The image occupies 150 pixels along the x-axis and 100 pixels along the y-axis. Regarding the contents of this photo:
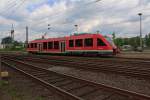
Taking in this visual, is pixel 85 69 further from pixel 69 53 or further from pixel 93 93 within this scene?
pixel 69 53

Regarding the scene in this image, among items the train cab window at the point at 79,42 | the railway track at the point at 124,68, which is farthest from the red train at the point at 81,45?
the railway track at the point at 124,68

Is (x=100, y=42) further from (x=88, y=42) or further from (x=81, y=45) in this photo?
(x=81, y=45)

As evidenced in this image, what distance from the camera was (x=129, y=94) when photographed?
7258 millimetres

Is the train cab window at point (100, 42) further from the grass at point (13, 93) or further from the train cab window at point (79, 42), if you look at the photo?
the grass at point (13, 93)

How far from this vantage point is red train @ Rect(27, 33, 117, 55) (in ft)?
82.4

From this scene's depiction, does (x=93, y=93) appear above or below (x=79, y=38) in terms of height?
below

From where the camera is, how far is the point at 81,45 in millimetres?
27781

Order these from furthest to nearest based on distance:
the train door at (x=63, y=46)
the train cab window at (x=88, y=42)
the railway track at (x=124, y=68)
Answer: the train door at (x=63, y=46) → the train cab window at (x=88, y=42) → the railway track at (x=124, y=68)

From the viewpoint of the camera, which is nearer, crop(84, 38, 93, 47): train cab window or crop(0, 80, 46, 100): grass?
crop(0, 80, 46, 100): grass

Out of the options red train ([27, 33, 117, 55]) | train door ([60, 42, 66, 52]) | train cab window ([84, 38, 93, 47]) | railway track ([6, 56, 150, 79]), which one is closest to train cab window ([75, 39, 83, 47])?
red train ([27, 33, 117, 55])

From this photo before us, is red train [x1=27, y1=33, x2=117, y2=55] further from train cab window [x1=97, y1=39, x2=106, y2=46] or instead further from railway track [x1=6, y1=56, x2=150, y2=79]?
railway track [x1=6, y1=56, x2=150, y2=79]

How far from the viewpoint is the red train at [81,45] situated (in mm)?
25109

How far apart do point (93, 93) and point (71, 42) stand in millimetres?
21947

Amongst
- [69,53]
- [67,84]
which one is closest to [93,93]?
[67,84]
